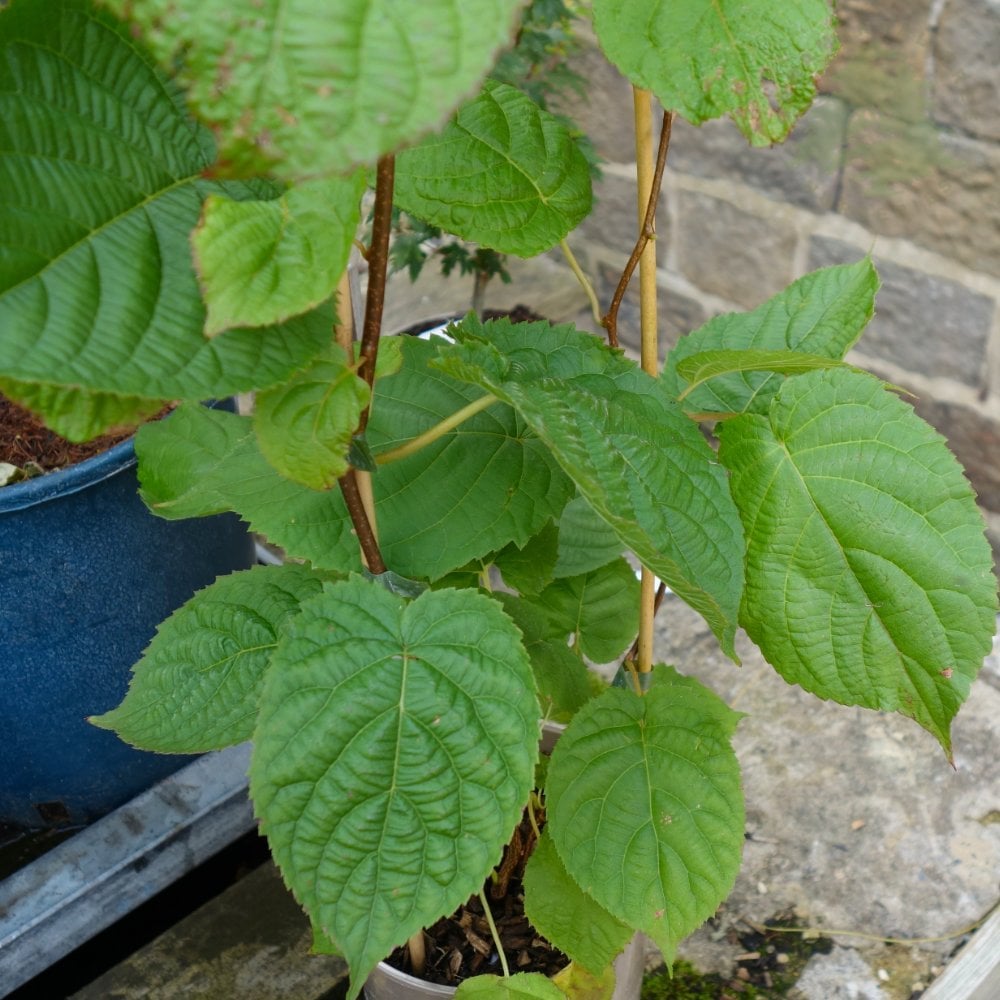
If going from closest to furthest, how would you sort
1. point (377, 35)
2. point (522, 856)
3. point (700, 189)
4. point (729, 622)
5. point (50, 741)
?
point (377, 35)
point (729, 622)
point (522, 856)
point (50, 741)
point (700, 189)

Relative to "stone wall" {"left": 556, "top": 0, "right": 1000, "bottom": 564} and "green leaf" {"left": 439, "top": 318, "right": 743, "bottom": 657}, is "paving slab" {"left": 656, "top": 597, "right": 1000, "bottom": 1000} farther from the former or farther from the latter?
"green leaf" {"left": 439, "top": 318, "right": 743, "bottom": 657}

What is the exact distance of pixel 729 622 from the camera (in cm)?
80

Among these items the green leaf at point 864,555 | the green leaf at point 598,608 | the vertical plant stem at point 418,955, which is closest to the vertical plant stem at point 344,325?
the green leaf at point 864,555

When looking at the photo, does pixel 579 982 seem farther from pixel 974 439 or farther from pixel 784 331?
pixel 974 439

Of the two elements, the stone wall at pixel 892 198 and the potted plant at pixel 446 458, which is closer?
the potted plant at pixel 446 458

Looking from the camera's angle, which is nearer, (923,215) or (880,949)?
(880,949)

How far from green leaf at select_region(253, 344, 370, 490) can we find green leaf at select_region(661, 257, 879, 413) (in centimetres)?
41

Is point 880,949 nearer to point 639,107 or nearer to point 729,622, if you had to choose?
point 729,622

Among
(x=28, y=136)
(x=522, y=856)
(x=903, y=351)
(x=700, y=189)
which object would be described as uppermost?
(x=28, y=136)

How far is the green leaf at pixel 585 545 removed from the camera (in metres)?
1.18

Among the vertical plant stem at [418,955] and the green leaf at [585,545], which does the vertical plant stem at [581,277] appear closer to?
the green leaf at [585,545]

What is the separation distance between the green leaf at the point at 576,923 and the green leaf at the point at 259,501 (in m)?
0.40

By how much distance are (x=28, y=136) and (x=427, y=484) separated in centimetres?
45

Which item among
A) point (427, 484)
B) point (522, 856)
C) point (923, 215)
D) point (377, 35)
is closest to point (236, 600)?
point (427, 484)
